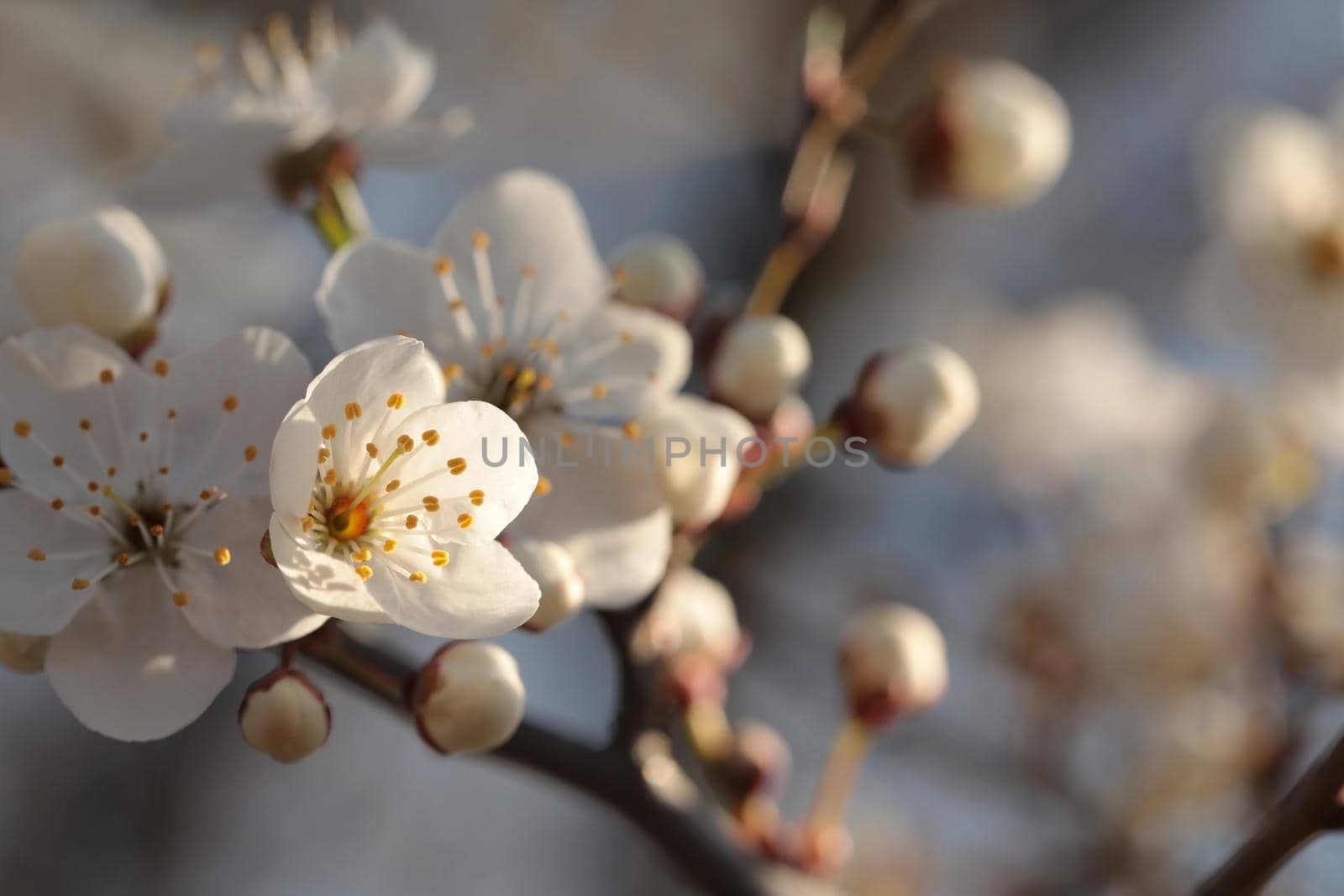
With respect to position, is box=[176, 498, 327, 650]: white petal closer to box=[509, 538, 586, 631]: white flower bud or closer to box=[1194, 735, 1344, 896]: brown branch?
box=[509, 538, 586, 631]: white flower bud

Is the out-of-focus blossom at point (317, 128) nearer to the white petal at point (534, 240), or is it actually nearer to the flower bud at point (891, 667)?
the white petal at point (534, 240)

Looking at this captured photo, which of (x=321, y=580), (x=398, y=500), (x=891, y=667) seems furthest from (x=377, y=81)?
(x=891, y=667)

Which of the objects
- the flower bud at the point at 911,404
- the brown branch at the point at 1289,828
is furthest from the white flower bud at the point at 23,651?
the brown branch at the point at 1289,828

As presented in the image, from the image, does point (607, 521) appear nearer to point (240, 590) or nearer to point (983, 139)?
point (240, 590)

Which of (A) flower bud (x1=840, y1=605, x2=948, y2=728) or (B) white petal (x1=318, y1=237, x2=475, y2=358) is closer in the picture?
(B) white petal (x1=318, y1=237, x2=475, y2=358)

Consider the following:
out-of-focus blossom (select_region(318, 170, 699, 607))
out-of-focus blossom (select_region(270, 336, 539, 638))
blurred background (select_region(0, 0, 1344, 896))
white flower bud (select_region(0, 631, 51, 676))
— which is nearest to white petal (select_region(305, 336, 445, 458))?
out-of-focus blossom (select_region(270, 336, 539, 638))
